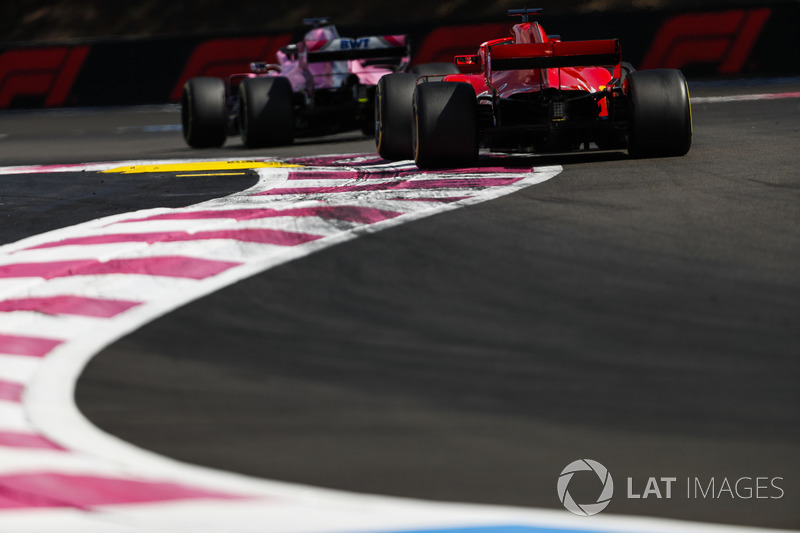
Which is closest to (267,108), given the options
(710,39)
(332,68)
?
(332,68)

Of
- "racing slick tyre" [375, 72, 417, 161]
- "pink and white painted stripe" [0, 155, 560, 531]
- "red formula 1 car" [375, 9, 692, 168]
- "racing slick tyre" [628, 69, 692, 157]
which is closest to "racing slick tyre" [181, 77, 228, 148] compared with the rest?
"racing slick tyre" [375, 72, 417, 161]

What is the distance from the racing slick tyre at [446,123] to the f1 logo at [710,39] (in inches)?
551

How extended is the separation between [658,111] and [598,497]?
667 cm

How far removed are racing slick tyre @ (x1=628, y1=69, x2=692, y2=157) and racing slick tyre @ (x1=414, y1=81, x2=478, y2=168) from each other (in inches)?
46.0

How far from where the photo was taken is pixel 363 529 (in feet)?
8.91

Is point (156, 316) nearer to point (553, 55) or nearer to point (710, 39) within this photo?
point (553, 55)

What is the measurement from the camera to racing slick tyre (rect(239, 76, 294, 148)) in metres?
13.2

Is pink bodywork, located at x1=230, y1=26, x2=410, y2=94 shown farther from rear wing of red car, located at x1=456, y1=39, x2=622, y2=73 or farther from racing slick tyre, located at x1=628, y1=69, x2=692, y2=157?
racing slick tyre, located at x1=628, y1=69, x2=692, y2=157

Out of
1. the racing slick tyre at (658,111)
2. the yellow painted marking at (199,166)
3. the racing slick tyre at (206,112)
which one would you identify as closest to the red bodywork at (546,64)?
the racing slick tyre at (658,111)

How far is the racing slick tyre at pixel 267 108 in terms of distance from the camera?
43.2 ft

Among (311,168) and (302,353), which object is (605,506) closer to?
(302,353)

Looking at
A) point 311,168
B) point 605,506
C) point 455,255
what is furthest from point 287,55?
point 605,506

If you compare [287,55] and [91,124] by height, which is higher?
[287,55]

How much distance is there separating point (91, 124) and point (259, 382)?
17536 millimetres
